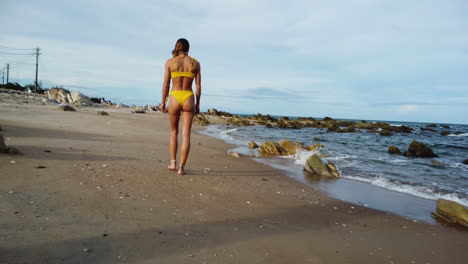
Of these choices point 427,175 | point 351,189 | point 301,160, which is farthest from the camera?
point 301,160

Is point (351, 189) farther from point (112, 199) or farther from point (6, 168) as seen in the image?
point (6, 168)

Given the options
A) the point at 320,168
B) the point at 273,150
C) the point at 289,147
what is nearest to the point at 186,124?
the point at 320,168

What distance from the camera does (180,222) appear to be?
2957mm

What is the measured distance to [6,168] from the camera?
4.02 metres

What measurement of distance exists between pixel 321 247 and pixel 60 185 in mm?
3258

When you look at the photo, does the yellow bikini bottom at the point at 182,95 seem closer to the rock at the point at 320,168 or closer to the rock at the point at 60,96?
the rock at the point at 320,168

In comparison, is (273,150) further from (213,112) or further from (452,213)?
(213,112)

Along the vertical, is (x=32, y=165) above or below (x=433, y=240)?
above

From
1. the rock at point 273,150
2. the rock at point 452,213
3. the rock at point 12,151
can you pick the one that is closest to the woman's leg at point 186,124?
the rock at point 12,151

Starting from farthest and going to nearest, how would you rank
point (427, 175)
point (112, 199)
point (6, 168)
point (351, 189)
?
point (427, 175) → point (351, 189) → point (6, 168) → point (112, 199)

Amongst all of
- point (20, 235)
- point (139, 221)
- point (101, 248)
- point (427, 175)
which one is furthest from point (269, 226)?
point (427, 175)

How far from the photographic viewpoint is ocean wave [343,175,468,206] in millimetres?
5691

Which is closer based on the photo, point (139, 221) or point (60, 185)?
point (139, 221)

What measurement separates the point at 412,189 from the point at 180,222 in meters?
5.52
